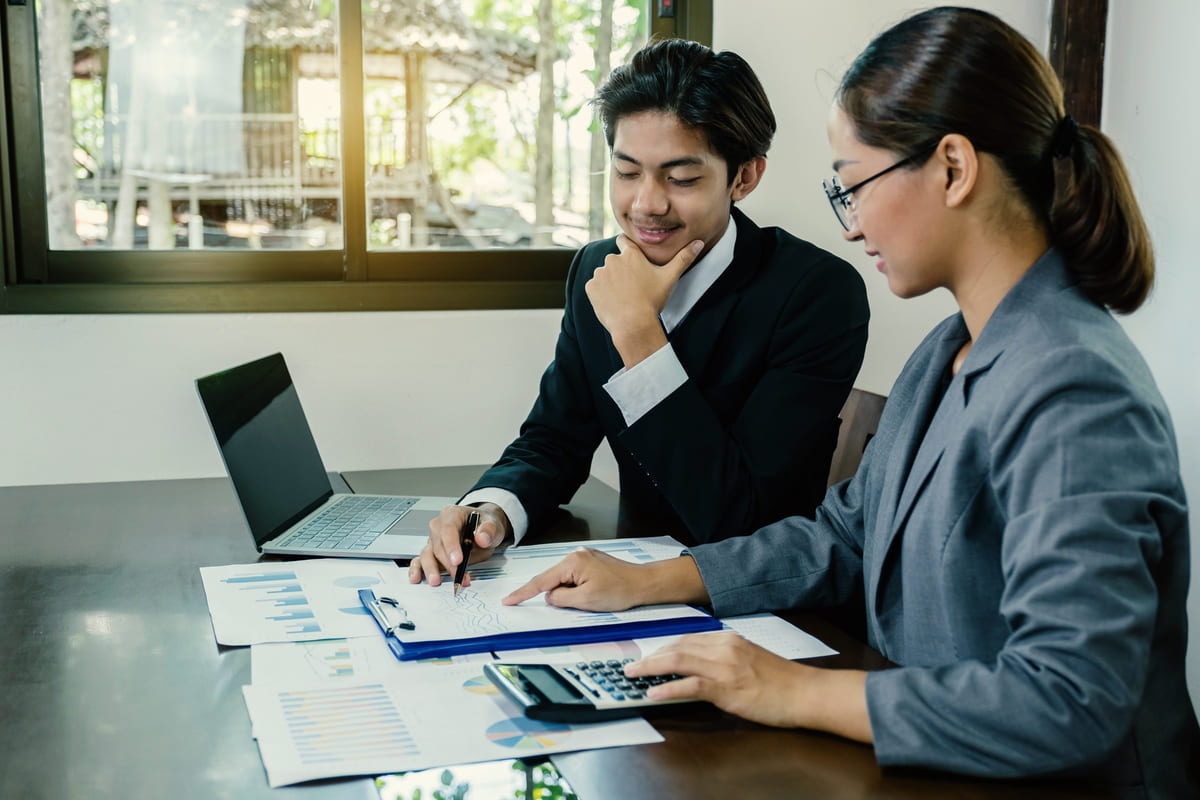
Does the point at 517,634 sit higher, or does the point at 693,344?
the point at 693,344

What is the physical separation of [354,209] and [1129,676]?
1994 millimetres

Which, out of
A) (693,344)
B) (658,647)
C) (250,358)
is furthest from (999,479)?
(250,358)

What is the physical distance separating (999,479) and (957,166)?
276mm

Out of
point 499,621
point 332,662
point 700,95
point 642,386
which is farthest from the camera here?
point 700,95

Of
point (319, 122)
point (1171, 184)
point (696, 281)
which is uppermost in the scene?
point (319, 122)

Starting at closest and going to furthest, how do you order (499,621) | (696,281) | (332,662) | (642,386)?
1. (332,662)
2. (499,621)
3. (642,386)
4. (696,281)

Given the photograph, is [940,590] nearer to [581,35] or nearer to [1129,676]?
[1129,676]

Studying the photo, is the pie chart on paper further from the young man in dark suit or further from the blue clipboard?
the young man in dark suit

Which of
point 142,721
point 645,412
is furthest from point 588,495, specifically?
point 142,721

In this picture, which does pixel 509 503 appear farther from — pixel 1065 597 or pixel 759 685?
pixel 1065 597

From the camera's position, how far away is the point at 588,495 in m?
1.80

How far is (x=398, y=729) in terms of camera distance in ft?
2.88

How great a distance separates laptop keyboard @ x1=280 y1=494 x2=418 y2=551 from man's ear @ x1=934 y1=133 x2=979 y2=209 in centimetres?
82

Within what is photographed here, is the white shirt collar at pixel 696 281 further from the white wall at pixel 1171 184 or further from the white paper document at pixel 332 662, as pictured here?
the white wall at pixel 1171 184
